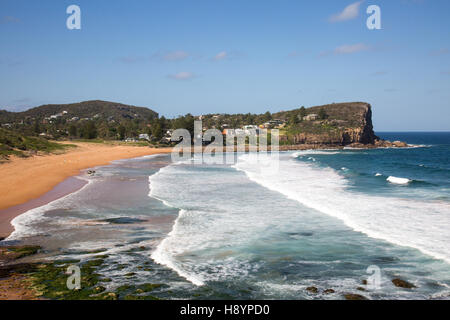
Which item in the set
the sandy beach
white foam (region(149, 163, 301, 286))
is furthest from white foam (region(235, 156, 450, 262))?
the sandy beach

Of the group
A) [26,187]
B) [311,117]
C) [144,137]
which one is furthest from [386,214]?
[311,117]

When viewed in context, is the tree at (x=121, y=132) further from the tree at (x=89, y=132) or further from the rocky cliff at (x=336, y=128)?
the rocky cliff at (x=336, y=128)

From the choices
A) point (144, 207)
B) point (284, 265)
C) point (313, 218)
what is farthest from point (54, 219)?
point (313, 218)

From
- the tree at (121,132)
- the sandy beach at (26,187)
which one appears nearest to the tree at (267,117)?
the tree at (121,132)

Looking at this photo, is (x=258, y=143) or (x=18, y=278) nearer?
(x=18, y=278)

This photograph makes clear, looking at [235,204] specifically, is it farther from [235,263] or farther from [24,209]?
[24,209]

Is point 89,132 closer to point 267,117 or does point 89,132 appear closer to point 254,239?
point 267,117

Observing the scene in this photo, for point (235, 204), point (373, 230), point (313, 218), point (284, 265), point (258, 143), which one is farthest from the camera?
point (258, 143)
